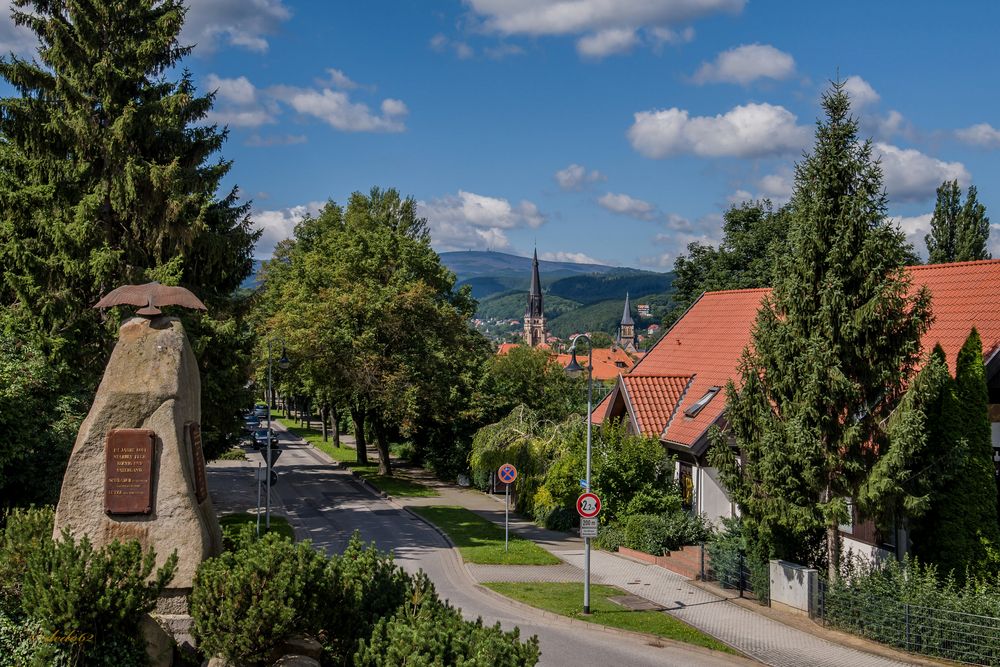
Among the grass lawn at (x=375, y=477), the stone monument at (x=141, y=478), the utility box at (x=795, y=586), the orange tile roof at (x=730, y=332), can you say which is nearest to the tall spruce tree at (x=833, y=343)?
the utility box at (x=795, y=586)

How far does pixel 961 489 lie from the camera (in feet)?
54.4

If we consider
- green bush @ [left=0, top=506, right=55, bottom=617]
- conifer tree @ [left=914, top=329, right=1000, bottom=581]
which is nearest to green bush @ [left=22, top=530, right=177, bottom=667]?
green bush @ [left=0, top=506, right=55, bottom=617]

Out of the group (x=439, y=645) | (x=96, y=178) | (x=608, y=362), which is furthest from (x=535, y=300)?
(x=439, y=645)

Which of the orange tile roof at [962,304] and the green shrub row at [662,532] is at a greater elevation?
the orange tile roof at [962,304]

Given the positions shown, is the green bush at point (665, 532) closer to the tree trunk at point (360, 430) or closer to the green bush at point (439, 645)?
the green bush at point (439, 645)

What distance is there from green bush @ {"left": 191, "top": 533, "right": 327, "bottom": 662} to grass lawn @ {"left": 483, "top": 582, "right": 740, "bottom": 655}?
29.2 ft

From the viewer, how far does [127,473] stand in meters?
12.2

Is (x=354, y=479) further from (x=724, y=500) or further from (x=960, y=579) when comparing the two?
(x=960, y=579)

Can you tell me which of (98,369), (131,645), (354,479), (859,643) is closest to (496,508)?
(354,479)

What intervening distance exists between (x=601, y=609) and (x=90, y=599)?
11.5m

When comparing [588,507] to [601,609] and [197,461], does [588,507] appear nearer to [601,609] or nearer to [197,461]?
[601,609]

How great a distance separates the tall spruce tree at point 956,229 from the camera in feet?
139

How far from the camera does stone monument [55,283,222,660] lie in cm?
1219

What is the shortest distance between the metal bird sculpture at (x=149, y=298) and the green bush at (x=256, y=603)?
458cm
